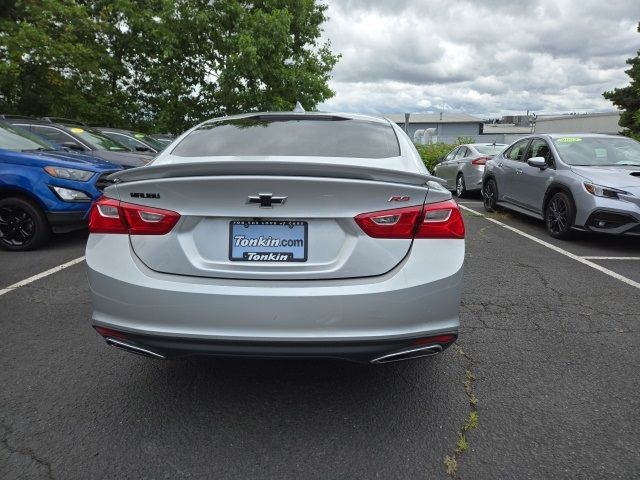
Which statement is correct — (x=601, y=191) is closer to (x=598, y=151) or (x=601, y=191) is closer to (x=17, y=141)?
(x=598, y=151)

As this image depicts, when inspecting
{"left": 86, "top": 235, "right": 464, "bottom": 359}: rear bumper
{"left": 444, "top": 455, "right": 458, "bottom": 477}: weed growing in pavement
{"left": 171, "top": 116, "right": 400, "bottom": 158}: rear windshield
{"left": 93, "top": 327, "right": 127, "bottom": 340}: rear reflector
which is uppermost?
{"left": 171, "top": 116, "right": 400, "bottom": 158}: rear windshield

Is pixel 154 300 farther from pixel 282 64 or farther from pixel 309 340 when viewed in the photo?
pixel 282 64

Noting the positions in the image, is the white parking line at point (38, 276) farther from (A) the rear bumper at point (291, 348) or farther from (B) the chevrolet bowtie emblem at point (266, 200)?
(B) the chevrolet bowtie emblem at point (266, 200)

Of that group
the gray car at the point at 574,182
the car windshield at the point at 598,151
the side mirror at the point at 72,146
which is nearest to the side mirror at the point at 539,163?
the gray car at the point at 574,182

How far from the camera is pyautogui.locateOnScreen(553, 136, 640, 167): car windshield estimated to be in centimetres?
673

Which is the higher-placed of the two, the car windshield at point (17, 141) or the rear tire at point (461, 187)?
the car windshield at point (17, 141)

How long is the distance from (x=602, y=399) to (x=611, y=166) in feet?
16.5

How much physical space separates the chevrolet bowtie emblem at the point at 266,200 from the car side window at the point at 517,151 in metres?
7.24

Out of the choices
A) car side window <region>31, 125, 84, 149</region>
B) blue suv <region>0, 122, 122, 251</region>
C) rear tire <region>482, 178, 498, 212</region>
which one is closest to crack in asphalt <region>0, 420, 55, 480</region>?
blue suv <region>0, 122, 122, 251</region>

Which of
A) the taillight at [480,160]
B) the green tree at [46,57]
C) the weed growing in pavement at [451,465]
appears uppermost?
the green tree at [46,57]

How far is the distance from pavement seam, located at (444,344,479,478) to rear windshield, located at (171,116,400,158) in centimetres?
137

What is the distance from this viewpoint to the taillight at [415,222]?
6.81 feet

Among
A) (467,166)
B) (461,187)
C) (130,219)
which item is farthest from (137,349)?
(461,187)

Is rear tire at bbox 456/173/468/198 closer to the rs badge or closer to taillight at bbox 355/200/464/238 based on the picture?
taillight at bbox 355/200/464/238
